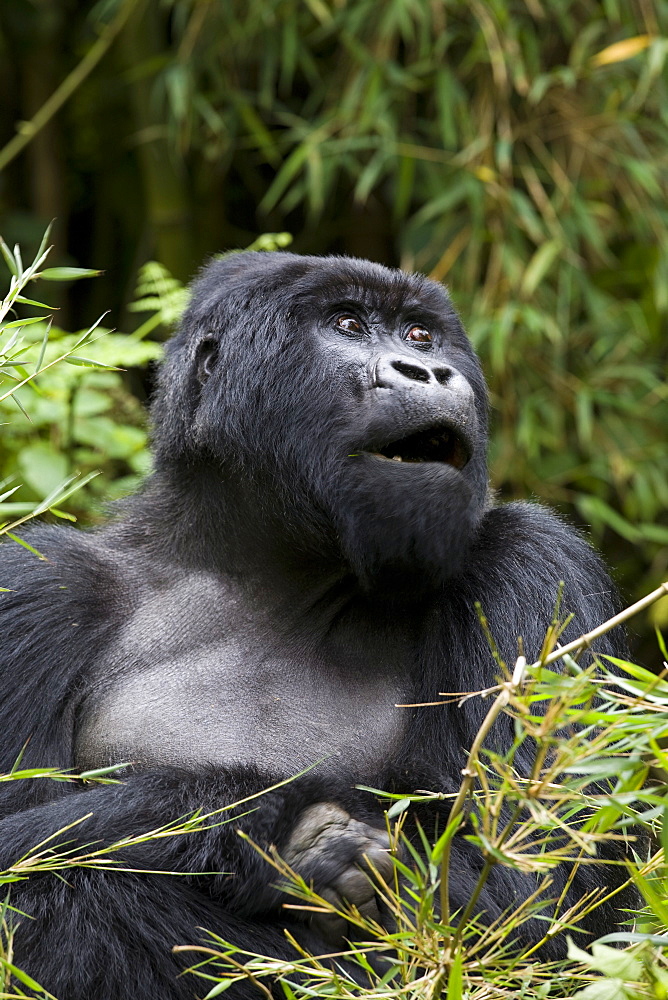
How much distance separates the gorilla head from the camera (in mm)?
2514

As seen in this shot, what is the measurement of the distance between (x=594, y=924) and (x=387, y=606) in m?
0.80

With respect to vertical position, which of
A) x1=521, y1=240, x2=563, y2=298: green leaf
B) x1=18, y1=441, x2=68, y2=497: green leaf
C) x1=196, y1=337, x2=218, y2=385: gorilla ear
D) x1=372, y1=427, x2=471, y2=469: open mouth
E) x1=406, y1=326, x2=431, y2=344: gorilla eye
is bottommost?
x1=18, y1=441, x2=68, y2=497: green leaf

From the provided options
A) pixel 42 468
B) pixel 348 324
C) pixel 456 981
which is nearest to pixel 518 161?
pixel 42 468

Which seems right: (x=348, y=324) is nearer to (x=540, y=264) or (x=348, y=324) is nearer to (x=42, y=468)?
(x=42, y=468)

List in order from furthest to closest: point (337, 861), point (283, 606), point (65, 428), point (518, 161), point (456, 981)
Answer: point (518, 161), point (65, 428), point (283, 606), point (337, 861), point (456, 981)

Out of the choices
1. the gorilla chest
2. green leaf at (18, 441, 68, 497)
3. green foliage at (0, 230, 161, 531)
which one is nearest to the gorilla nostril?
the gorilla chest

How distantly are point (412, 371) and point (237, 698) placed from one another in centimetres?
82

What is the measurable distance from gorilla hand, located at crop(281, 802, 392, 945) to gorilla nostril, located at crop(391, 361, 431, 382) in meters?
0.93

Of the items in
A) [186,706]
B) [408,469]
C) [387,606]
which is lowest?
[186,706]

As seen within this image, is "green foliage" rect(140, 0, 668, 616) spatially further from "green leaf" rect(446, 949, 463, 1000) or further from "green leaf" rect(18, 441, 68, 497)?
"green leaf" rect(446, 949, 463, 1000)

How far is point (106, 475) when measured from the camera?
4.49 metres

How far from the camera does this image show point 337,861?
2.16 meters

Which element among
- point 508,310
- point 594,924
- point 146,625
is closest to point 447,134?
point 508,310

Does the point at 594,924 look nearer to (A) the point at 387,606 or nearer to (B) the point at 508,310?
(A) the point at 387,606
